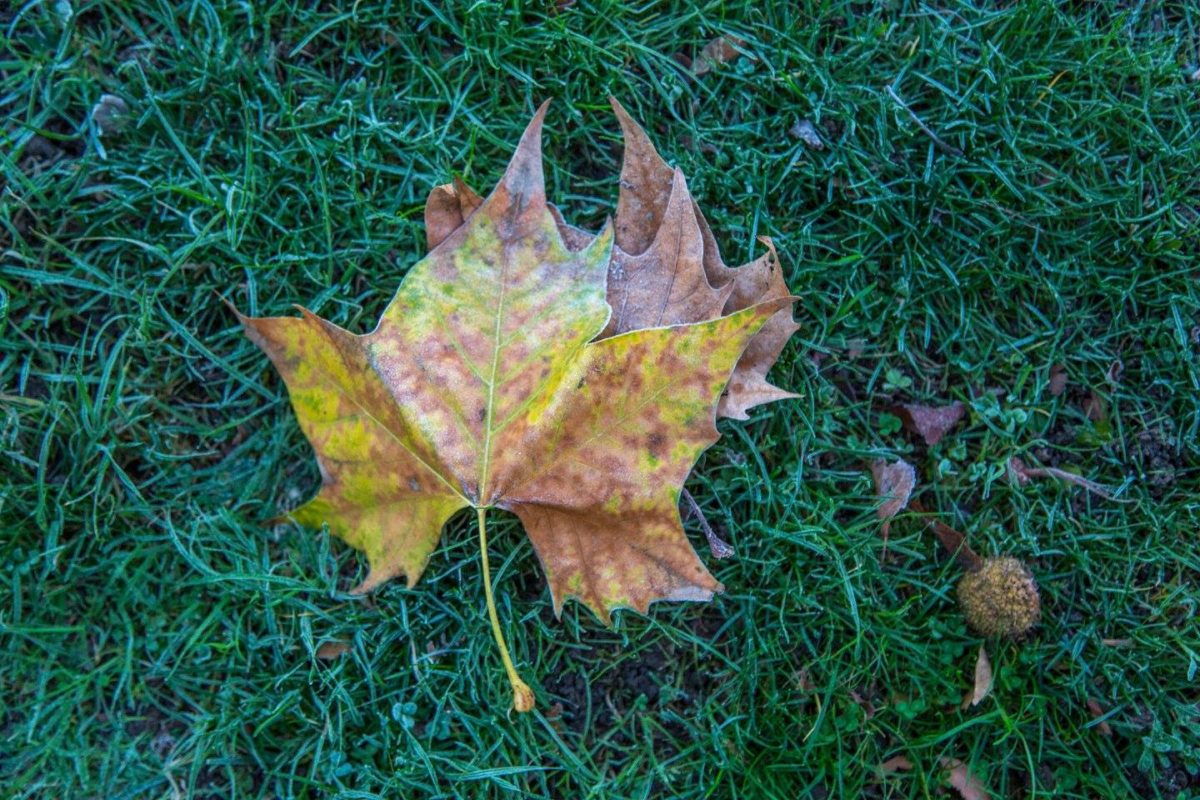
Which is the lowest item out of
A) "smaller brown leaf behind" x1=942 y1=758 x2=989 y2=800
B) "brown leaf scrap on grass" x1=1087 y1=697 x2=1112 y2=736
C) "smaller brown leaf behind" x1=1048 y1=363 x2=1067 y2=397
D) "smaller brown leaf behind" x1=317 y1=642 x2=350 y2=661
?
"smaller brown leaf behind" x1=942 y1=758 x2=989 y2=800

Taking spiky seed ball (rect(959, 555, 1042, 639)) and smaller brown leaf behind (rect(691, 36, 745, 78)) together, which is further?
smaller brown leaf behind (rect(691, 36, 745, 78))

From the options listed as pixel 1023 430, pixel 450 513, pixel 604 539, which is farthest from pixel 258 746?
pixel 1023 430

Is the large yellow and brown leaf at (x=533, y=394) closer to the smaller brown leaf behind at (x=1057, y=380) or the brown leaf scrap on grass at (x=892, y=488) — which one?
the brown leaf scrap on grass at (x=892, y=488)

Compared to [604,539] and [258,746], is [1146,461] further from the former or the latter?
[258,746]

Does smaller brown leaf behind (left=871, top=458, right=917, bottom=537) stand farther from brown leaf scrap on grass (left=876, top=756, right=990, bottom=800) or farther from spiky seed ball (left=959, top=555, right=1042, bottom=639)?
brown leaf scrap on grass (left=876, top=756, right=990, bottom=800)

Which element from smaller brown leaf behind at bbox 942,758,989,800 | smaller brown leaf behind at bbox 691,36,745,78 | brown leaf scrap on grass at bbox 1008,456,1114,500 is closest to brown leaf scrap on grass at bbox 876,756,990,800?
smaller brown leaf behind at bbox 942,758,989,800

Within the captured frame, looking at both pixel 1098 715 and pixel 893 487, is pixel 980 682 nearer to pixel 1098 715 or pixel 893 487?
pixel 1098 715

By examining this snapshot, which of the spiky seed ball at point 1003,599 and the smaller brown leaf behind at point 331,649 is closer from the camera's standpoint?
the spiky seed ball at point 1003,599

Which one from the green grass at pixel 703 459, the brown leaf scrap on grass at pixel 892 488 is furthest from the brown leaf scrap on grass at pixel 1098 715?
the brown leaf scrap on grass at pixel 892 488
